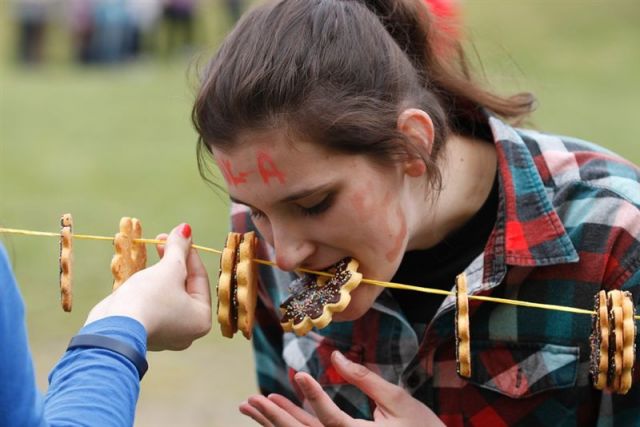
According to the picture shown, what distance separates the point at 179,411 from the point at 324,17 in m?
3.23

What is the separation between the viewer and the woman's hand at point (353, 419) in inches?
95.9

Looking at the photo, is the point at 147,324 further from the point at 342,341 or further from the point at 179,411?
the point at 179,411

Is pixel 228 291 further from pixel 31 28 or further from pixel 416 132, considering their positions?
pixel 31 28

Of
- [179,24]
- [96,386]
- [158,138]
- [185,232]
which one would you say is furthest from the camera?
[179,24]

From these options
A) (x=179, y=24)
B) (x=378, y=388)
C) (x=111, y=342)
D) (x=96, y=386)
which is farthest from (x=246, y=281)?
(x=179, y=24)

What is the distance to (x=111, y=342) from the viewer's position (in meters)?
2.02

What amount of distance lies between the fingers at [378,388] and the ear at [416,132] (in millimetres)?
479

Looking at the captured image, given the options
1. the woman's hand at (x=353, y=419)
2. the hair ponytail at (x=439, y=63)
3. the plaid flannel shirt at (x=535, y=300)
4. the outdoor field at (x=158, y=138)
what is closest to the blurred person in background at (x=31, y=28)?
the outdoor field at (x=158, y=138)

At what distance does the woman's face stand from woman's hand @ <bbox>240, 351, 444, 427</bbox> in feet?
0.64

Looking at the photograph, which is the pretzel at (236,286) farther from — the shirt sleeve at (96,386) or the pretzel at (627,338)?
the pretzel at (627,338)

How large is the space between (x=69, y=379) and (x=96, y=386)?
7 cm

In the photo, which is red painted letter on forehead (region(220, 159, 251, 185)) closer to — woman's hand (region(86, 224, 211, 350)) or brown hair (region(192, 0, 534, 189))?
brown hair (region(192, 0, 534, 189))

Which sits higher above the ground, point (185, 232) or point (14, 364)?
point (185, 232)

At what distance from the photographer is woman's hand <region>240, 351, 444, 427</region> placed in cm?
244
